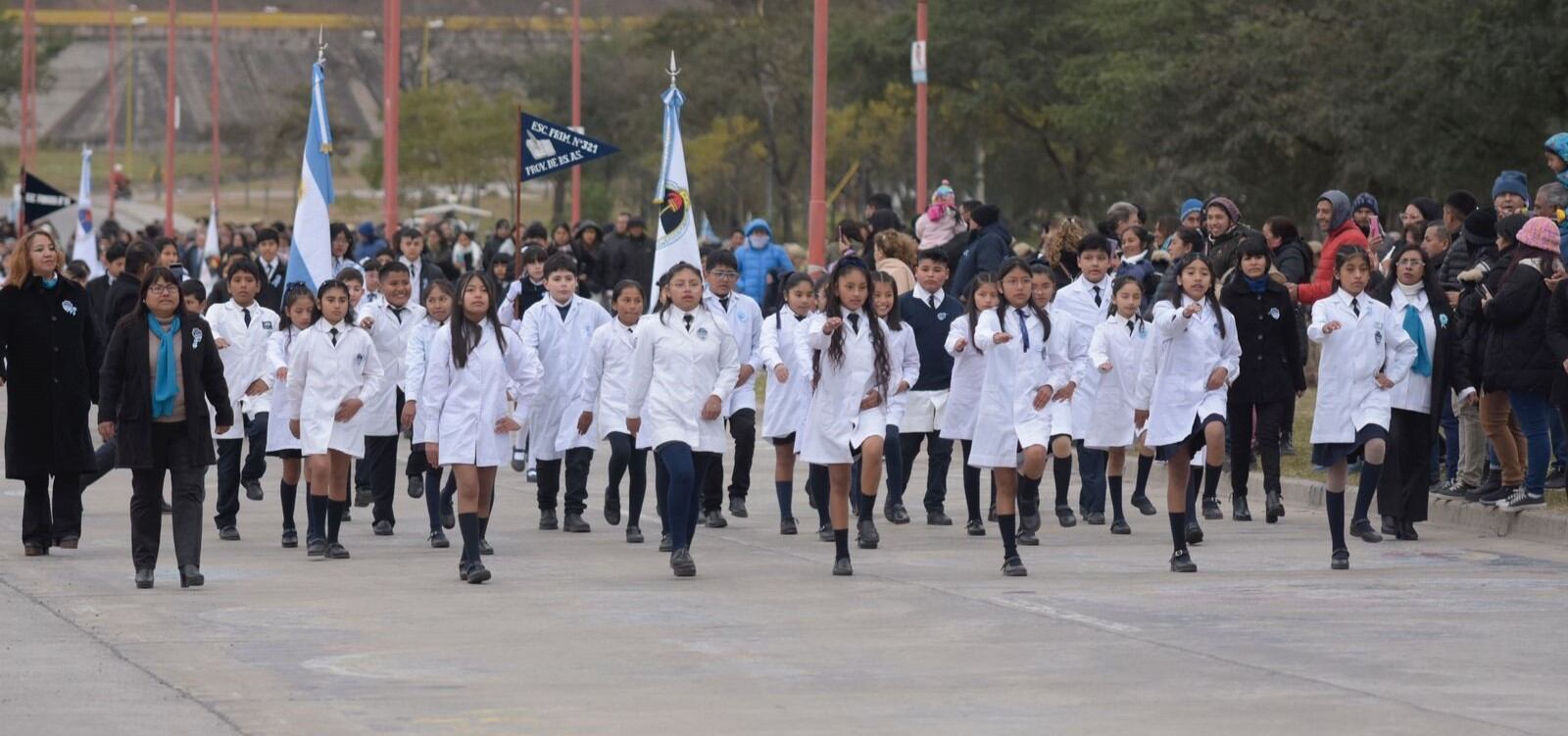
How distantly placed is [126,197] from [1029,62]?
5468cm

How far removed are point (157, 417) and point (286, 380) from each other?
1.92m

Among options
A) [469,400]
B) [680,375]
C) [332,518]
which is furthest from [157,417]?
[680,375]

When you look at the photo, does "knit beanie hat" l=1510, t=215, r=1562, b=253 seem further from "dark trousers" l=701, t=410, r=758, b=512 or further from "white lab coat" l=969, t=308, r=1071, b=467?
"dark trousers" l=701, t=410, r=758, b=512

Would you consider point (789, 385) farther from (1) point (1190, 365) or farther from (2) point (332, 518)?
(2) point (332, 518)

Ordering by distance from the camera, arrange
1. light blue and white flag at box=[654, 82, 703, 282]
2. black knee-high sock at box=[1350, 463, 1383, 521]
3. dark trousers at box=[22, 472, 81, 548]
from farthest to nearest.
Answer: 1. light blue and white flag at box=[654, 82, 703, 282]
2. black knee-high sock at box=[1350, 463, 1383, 521]
3. dark trousers at box=[22, 472, 81, 548]

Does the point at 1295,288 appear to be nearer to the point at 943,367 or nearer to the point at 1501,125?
the point at 943,367

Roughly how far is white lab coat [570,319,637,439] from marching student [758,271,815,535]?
88 cm

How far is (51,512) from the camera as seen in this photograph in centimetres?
1426

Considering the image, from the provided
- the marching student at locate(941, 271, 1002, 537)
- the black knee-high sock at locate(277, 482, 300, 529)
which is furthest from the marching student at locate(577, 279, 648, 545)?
the marching student at locate(941, 271, 1002, 537)

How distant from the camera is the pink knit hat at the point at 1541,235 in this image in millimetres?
14805

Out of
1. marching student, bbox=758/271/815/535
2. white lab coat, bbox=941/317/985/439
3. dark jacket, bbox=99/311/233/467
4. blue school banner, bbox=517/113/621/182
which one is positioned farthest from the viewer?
blue school banner, bbox=517/113/621/182

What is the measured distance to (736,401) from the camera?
51.0ft

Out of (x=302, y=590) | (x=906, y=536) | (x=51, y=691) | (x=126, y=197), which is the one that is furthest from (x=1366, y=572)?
(x=126, y=197)

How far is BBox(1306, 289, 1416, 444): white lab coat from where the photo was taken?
13.9 meters
